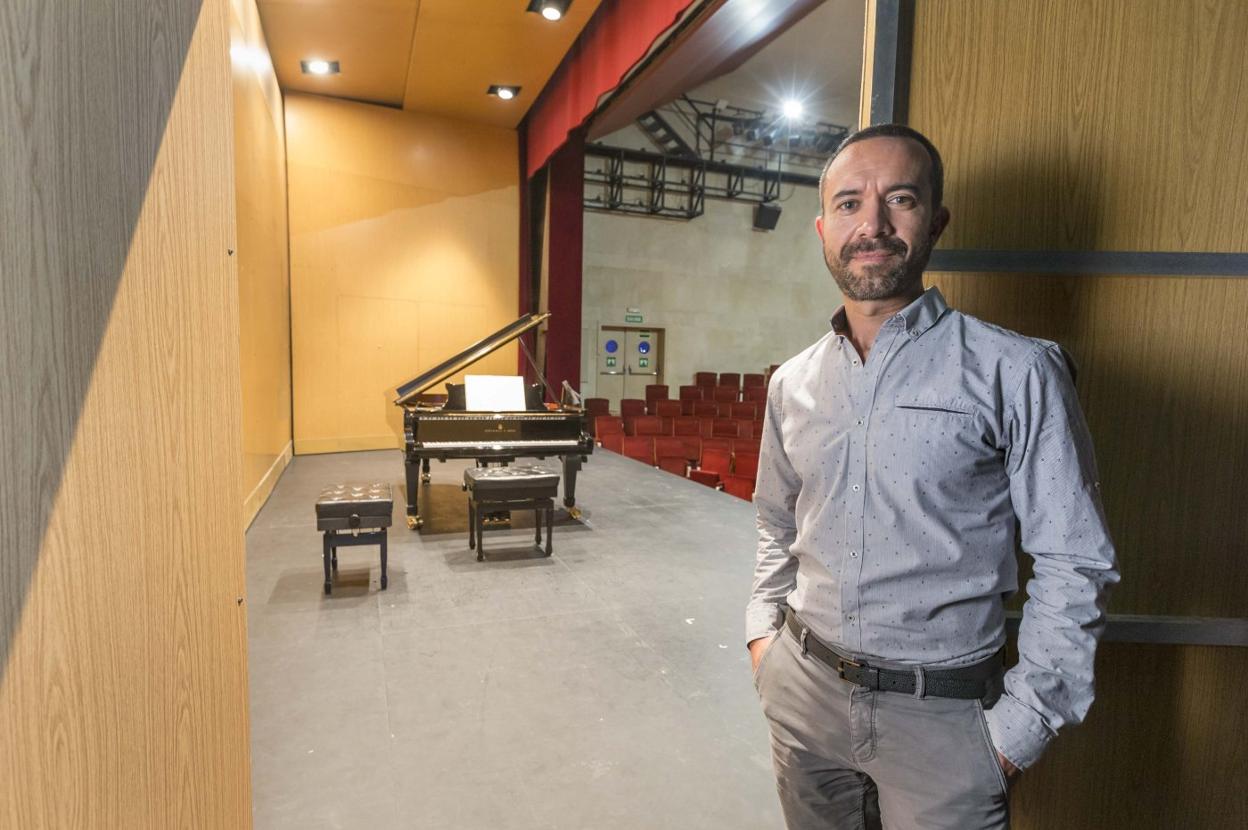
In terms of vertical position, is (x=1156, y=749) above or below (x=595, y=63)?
below

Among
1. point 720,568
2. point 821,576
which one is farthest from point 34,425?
point 720,568

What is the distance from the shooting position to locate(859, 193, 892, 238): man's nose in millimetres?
1169

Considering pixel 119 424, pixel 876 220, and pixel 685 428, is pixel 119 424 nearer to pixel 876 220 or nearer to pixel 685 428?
pixel 876 220

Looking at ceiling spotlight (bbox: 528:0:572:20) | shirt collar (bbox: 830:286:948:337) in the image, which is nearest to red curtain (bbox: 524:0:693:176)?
ceiling spotlight (bbox: 528:0:572:20)

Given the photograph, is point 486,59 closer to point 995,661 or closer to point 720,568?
point 720,568

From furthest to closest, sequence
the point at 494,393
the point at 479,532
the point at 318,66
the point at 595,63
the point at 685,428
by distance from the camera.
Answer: the point at 685,428 < the point at 318,66 < the point at 595,63 < the point at 494,393 < the point at 479,532

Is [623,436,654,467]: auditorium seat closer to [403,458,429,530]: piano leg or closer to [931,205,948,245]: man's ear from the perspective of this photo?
[403,458,429,530]: piano leg

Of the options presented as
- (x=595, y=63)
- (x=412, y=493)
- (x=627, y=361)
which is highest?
(x=595, y=63)

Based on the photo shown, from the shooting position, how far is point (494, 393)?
567cm

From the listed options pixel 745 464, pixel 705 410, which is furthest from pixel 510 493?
pixel 705 410

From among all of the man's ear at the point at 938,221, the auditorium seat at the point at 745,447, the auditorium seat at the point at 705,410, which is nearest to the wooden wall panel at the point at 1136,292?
the man's ear at the point at 938,221

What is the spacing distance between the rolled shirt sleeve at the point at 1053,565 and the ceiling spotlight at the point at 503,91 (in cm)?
847

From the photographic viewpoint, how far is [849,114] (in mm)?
12898

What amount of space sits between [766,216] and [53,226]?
14675mm
